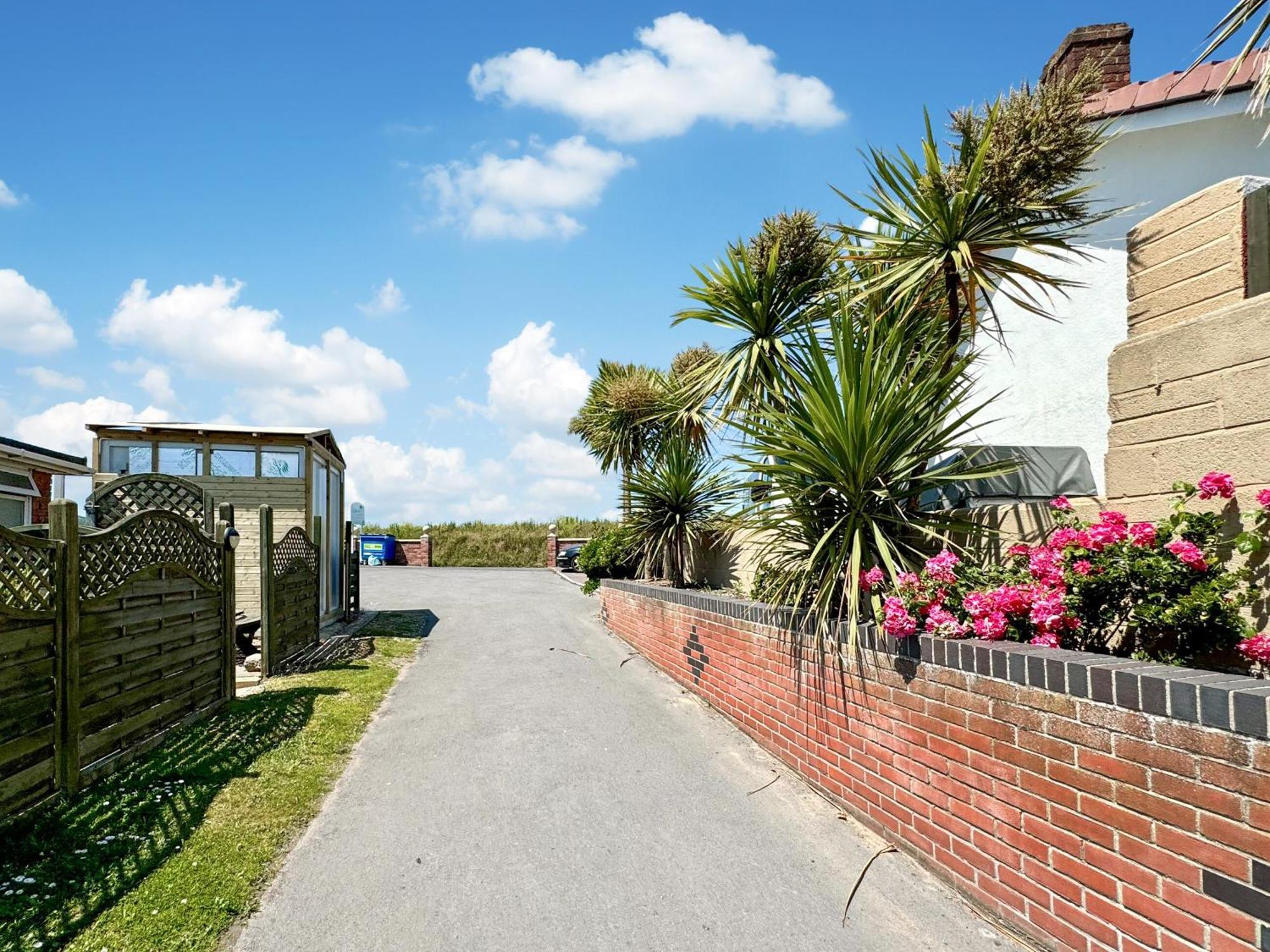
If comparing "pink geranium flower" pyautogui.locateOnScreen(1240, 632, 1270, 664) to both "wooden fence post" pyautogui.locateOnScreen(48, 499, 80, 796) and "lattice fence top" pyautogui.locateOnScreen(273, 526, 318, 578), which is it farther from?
"lattice fence top" pyautogui.locateOnScreen(273, 526, 318, 578)

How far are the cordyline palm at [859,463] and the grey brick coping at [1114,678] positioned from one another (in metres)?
0.84

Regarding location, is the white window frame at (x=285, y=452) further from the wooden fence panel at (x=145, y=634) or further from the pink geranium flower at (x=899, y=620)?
the pink geranium flower at (x=899, y=620)

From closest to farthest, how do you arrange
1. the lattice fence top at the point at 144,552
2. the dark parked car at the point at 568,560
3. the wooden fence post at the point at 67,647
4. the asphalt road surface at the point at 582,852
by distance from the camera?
the asphalt road surface at the point at 582,852, the wooden fence post at the point at 67,647, the lattice fence top at the point at 144,552, the dark parked car at the point at 568,560

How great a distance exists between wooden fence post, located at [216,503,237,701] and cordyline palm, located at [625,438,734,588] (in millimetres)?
5883

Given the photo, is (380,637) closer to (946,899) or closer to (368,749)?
(368,749)

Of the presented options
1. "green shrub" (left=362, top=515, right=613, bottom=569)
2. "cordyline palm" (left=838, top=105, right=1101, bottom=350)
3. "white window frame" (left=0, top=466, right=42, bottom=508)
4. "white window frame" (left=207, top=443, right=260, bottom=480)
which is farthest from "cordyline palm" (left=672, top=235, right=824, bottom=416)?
"green shrub" (left=362, top=515, right=613, bottom=569)

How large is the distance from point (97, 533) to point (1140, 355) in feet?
22.0

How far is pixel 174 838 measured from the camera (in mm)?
4262

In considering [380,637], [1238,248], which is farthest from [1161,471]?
[380,637]

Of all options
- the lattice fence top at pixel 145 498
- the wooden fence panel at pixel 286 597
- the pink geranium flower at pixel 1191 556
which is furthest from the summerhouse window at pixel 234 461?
the pink geranium flower at pixel 1191 556

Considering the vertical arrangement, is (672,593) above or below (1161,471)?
below

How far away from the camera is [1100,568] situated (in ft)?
12.6

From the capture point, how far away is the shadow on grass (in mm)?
3396

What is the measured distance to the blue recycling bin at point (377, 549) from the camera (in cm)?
3619
